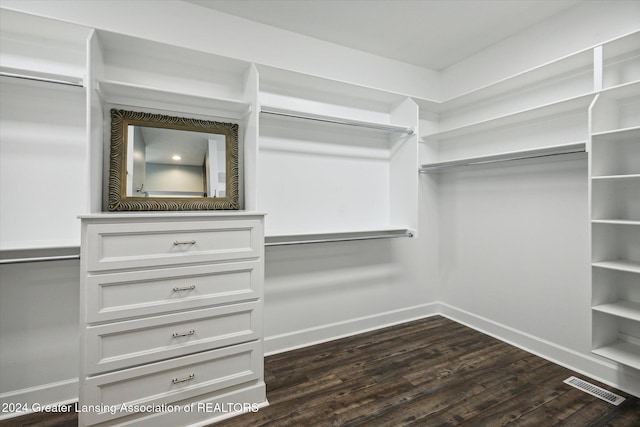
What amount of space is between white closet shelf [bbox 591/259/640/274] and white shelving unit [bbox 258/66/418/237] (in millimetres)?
1273

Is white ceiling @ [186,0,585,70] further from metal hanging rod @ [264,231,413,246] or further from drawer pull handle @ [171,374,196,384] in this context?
drawer pull handle @ [171,374,196,384]

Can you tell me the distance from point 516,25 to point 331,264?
8.34ft

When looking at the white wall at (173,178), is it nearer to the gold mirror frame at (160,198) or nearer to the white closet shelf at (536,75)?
the gold mirror frame at (160,198)

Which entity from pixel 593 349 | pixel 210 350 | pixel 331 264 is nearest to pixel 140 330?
pixel 210 350

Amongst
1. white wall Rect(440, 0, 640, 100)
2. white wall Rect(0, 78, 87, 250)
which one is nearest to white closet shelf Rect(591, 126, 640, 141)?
white wall Rect(440, 0, 640, 100)

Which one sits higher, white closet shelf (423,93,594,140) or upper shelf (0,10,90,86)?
upper shelf (0,10,90,86)

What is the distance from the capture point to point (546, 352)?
2.52 m

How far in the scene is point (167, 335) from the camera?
1761 millimetres

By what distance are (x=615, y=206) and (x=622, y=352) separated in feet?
3.06

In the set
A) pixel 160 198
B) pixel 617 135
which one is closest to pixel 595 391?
pixel 617 135

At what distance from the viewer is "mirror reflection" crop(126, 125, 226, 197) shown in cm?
212

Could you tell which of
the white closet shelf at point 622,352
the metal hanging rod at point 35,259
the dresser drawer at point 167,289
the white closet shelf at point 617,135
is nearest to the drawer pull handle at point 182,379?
the dresser drawer at point 167,289

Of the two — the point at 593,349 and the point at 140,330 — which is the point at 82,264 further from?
the point at 593,349

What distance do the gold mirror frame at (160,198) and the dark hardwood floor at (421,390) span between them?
130 cm
